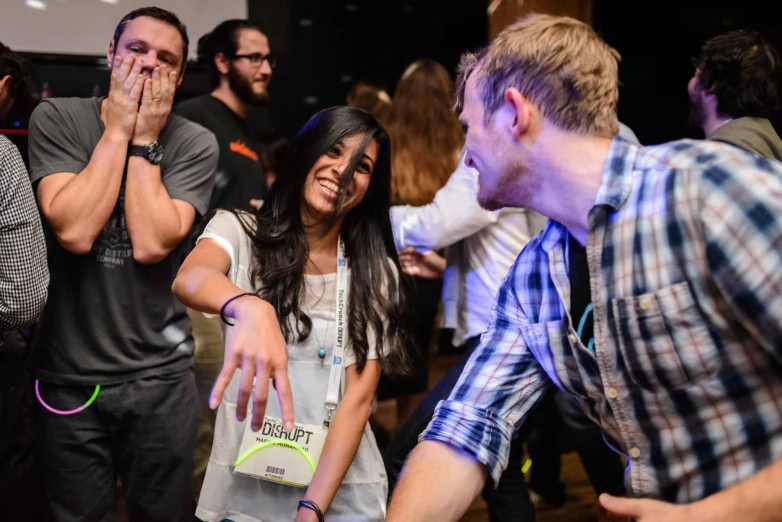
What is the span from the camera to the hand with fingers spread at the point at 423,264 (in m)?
2.42

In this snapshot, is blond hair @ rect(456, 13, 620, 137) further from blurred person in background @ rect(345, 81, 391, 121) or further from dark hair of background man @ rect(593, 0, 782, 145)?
dark hair of background man @ rect(593, 0, 782, 145)

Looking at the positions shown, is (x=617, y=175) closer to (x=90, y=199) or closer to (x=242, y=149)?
(x=90, y=199)

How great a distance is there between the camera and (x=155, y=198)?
5.63 ft

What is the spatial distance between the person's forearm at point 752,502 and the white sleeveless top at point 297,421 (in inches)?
33.7

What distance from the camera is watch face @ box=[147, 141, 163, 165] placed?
5.67 feet

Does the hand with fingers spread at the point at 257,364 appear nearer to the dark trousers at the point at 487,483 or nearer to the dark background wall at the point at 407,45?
the dark trousers at the point at 487,483

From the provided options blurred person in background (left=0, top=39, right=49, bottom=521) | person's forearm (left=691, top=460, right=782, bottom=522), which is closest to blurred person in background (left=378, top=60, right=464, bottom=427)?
blurred person in background (left=0, top=39, right=49, bottom=521)

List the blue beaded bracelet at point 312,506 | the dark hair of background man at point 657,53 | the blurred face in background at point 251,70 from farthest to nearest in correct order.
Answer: the dark hair of background man at point 657,53
the blurred face in background at point 251,70
the blue beaded bracelet at point 312,506

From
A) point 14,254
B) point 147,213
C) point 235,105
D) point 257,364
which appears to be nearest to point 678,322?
point 257,364

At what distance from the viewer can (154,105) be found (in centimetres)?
172

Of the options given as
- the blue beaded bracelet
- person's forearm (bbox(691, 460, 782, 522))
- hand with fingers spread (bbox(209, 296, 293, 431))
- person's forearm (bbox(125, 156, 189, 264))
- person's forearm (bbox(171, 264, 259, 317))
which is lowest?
the blue beaded bracelet

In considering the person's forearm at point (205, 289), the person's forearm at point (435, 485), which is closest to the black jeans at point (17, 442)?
the person's forearm at point (205, 289)

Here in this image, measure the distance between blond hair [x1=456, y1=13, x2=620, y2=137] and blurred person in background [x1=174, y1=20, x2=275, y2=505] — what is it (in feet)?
4.06

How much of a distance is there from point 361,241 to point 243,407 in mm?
780
